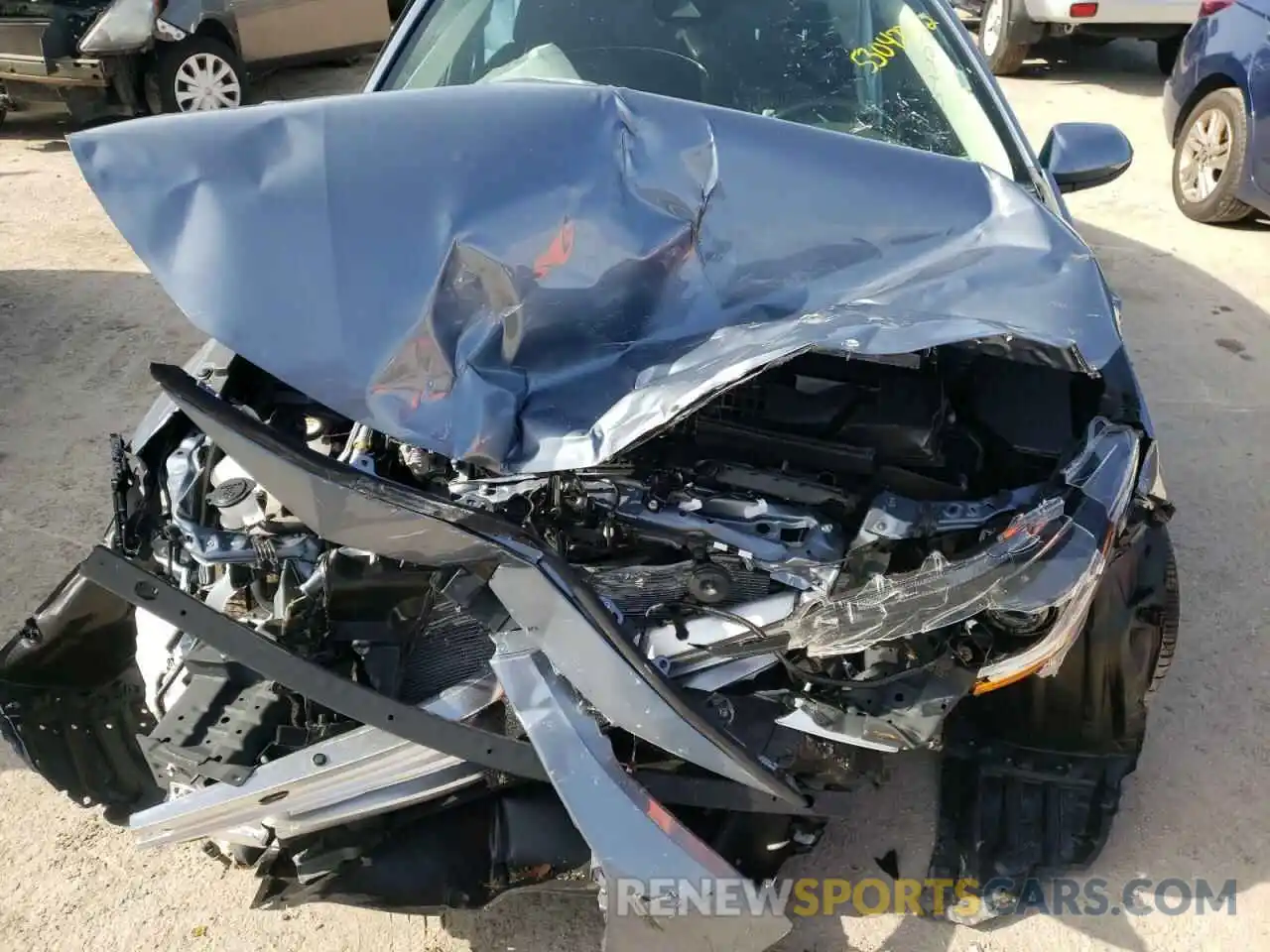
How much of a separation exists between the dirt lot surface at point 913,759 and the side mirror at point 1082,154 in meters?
1.28

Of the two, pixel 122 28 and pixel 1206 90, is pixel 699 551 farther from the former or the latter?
pixel 122 28

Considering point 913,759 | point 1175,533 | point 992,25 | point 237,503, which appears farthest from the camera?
point 992,25

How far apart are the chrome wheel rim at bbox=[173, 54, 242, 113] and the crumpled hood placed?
5.65 meters

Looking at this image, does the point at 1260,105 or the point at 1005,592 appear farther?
the point at 1260,105

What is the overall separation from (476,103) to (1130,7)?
7.08m

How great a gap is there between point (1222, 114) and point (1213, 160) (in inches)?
9.9

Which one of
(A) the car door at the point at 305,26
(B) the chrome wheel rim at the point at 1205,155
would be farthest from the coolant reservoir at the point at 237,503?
(A) the car door at the point at 305,26

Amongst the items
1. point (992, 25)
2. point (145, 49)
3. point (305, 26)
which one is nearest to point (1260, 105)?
point (992, 25)

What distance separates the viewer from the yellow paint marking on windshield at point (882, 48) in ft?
9.23

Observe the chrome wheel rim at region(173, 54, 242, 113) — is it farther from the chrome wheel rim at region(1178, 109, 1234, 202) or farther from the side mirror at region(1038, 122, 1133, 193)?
the chrome wheel rim at region(1178, 109, 1234, 202)

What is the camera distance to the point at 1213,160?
18.3 ft

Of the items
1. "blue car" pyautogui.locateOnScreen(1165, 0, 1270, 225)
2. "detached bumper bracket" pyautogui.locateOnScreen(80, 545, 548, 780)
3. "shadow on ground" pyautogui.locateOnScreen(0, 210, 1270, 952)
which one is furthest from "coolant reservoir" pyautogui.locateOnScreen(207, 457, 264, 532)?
"blue car" pyautogui.locateOnScreen(1165, 0, 1270, 225)

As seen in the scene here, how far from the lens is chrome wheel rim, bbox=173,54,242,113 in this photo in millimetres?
6754

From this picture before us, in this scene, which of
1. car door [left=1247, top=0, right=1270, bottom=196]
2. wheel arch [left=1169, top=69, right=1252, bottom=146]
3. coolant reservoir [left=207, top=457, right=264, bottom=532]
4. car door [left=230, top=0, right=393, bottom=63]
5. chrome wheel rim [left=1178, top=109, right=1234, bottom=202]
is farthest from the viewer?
car door [left=230, top=0, right=393, bottom=63]
